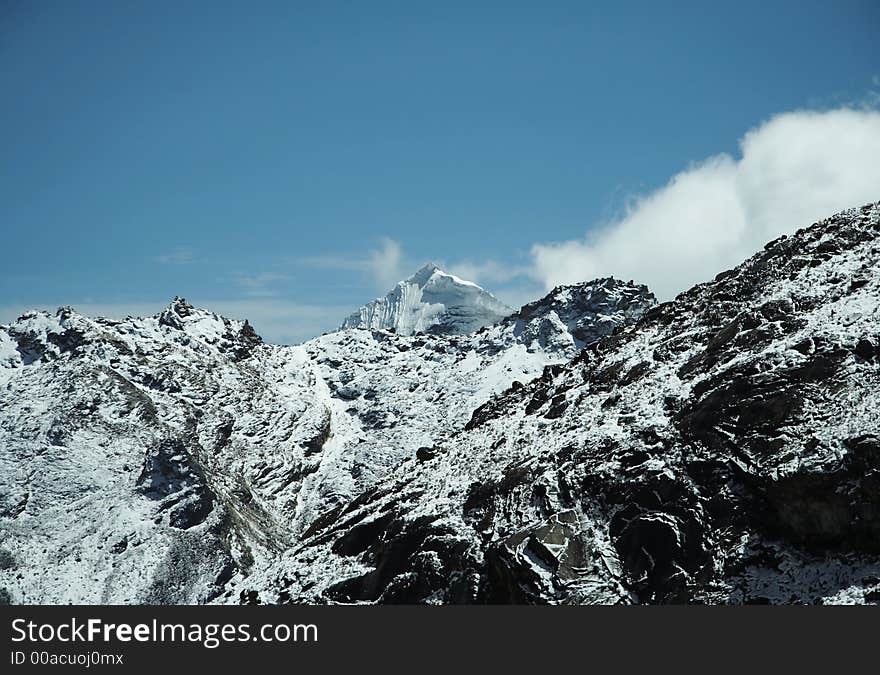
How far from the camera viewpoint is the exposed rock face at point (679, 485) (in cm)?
4181

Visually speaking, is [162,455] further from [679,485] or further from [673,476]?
[679,485]

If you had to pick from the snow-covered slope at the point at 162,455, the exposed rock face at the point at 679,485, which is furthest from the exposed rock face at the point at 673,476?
the snow-covered slope at the point at 162,455

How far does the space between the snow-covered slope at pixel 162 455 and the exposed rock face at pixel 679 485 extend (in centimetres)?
5819

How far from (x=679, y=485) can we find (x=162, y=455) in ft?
395

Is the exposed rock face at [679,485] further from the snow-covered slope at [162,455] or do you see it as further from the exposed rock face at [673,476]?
the snow-covered slope at [162,455]

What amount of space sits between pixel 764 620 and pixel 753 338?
93.5 feet

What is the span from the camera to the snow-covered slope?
12706cm

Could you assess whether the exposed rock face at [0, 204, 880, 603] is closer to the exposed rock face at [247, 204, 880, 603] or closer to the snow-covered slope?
A: the exposed rock face at [247, 204, 880, 603]

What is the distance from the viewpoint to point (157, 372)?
185 m

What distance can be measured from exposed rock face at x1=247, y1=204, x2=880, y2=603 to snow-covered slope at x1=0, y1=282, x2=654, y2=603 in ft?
191

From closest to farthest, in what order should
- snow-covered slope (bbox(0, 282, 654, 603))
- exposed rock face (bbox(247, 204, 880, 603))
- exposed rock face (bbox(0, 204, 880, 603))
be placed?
exposed rock face (bbox(247, 204, 880, 603))
exposed rock face (bbox(0, 204, 880, 603))
snow-covered slope (bbox(0, 282, 654, 603))

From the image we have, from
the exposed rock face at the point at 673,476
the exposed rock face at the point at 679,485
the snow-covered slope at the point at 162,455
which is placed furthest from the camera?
the snow-covered slope at the point at 162,455

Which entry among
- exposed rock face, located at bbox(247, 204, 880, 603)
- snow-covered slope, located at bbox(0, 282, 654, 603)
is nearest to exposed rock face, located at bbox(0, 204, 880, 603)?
exposed rock face, located at bbox(247, 204, 880, 603)

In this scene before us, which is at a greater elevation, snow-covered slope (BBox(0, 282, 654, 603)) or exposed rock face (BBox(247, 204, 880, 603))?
snow-covered slope (BBox(0, 282, 654, 603))
